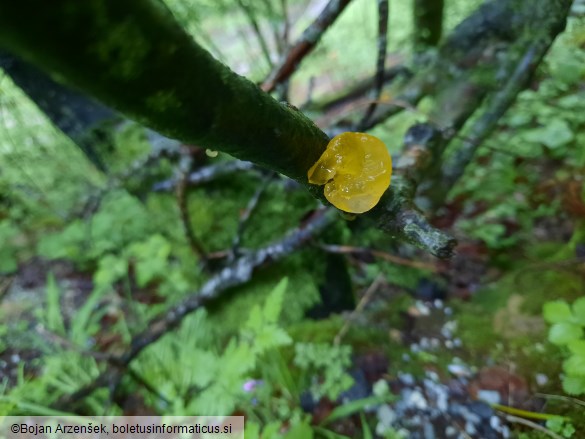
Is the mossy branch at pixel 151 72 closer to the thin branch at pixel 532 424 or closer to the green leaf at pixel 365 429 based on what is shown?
the green leaf at pixel 365 429

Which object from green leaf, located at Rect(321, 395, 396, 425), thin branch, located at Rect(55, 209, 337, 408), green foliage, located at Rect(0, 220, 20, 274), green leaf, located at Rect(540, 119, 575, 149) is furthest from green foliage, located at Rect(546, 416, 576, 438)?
green foliage, located at Rect(0, 220, 20, 274)

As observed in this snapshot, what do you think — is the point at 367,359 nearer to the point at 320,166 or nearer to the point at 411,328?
the point at 411,328

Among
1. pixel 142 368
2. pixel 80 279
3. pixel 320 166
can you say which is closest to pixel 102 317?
pixel 80 279

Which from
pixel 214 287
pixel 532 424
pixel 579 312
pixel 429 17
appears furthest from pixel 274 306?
pixel 429 17

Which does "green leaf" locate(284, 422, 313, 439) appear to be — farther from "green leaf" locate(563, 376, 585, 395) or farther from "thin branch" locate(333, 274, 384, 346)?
"green leaf" locate(563, 376, 585, 395)

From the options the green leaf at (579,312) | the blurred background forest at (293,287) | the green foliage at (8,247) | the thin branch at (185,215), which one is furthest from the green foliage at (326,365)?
the green foliage at (8,247)

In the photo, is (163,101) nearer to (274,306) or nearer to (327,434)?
(274,306)
